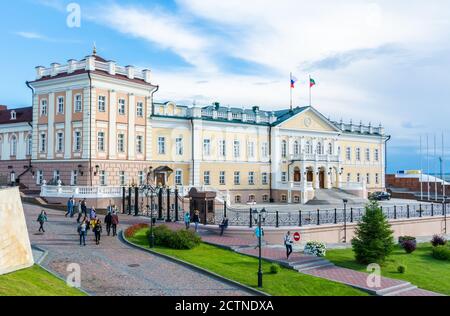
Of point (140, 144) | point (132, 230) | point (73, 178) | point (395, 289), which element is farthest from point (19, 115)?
point (395, 289)

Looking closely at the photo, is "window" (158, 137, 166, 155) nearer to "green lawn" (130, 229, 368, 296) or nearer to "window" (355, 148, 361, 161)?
"green lawn" (130, 229, 368, 296)

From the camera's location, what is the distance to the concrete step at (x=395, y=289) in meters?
17.8

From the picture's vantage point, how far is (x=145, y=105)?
142 ft

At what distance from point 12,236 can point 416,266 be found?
20.3 meters

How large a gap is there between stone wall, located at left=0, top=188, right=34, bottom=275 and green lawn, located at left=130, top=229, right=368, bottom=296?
270 inches

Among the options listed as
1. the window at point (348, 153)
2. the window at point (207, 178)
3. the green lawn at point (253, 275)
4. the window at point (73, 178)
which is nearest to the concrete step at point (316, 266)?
the green lawn at point (253, 275)

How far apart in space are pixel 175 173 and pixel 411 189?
40.6 meters

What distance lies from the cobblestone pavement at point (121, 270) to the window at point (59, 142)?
685 inches

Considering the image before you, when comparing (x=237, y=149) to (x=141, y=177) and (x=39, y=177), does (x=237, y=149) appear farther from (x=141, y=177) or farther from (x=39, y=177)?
(x=39, y=177)

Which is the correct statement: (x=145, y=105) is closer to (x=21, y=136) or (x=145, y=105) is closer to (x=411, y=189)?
(x=21, y=136)

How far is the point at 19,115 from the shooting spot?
4631 centimetres

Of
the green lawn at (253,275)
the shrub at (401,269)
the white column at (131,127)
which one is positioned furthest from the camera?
the white column at (131,127)

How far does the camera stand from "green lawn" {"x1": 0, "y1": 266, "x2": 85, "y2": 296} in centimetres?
1319

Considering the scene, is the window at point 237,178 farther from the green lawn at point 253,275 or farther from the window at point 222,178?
the green lawn at point 253,275
